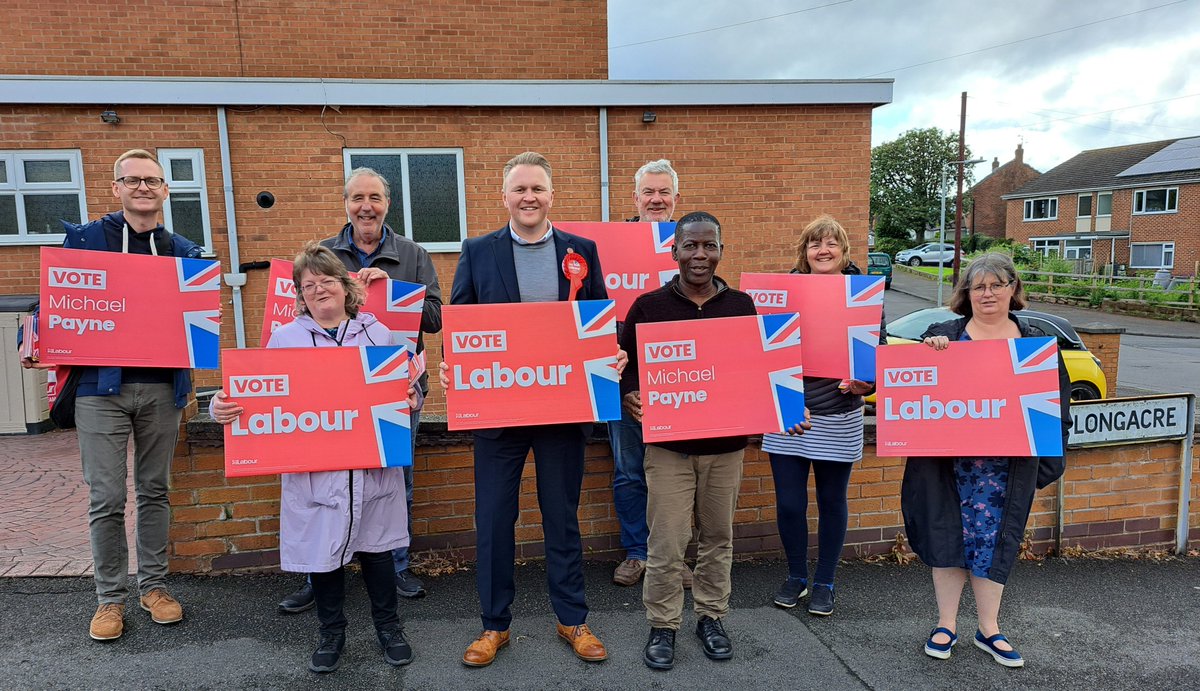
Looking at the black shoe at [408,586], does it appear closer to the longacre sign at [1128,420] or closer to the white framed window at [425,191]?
the longacre sign at [1128,420]

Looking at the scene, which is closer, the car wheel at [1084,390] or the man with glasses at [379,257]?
the man with glasses at [379,257]

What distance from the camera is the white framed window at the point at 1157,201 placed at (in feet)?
127

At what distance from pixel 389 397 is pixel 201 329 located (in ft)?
3.70

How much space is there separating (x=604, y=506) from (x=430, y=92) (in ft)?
22.2

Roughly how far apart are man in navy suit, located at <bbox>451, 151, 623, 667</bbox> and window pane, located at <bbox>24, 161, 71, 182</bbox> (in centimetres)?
846

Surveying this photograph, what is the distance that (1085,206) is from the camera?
45.6 m

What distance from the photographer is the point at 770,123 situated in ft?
31.7

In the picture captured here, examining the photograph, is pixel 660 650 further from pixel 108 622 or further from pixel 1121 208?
pixel 1121 208

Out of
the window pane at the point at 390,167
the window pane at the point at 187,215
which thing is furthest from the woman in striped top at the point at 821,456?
the window pane at the point at 187,215

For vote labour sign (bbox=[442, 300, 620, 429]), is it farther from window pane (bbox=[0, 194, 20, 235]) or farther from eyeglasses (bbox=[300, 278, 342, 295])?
window pane (bbox=[0, 194, 20, 235])

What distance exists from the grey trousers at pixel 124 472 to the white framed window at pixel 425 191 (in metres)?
6.26

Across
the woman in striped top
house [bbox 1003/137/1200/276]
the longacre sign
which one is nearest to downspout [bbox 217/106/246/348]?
the woman in striped top

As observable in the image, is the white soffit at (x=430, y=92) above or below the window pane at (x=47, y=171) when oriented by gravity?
above

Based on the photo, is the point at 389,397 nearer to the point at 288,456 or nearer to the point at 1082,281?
the point at 288,456
